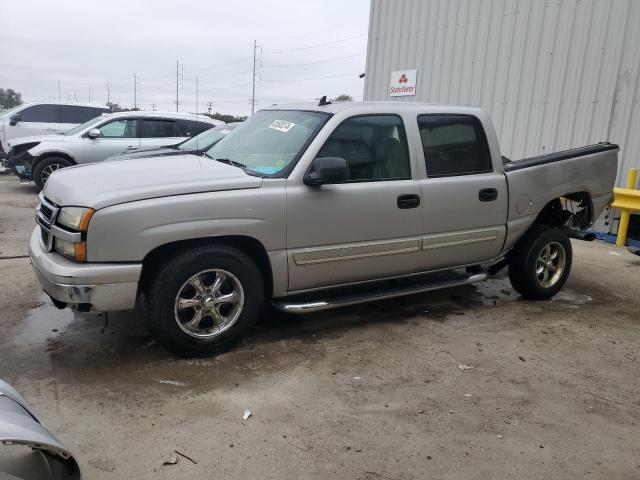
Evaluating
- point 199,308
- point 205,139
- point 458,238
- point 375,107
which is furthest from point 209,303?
point 205,139

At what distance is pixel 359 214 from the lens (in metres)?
4.12

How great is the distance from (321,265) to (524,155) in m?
A: 7.18

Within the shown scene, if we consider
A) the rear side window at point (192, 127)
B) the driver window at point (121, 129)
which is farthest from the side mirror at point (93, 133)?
the rear side window at point (192, 127)

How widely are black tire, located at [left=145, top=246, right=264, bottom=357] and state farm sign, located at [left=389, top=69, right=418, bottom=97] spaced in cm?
924

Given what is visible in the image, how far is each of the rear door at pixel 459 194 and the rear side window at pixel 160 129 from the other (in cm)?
828

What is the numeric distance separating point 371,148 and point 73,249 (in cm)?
228

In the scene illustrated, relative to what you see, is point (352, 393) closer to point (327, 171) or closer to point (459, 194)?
point (327, 171)

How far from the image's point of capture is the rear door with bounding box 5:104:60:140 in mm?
13727

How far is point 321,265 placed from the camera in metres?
4.05

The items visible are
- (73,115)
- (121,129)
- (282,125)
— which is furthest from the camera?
(73,115)

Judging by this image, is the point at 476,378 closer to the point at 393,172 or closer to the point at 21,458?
the point at 393,172

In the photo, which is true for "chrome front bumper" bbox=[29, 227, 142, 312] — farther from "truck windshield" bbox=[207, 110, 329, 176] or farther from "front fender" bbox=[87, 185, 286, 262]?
"truck windshield" bbox=[207, 110, 329, 176]

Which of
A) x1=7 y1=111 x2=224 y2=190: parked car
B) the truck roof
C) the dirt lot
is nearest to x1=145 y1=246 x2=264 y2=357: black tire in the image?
the dirt lot

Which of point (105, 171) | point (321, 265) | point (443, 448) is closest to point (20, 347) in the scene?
point (105, 171)
